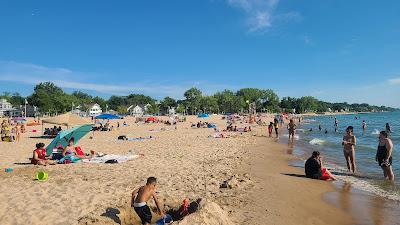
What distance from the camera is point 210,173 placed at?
35.2ft

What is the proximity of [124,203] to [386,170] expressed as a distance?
27.5 feet

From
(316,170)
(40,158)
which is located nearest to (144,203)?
(316,170)

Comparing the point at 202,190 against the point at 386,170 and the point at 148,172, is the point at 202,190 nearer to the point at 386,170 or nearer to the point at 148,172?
the point at 148,172

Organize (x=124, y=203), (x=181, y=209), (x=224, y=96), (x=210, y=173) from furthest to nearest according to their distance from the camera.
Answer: (x=224, y=96)
(x=210, y=173)
(x=124, y=203)
(x=181, y=209)

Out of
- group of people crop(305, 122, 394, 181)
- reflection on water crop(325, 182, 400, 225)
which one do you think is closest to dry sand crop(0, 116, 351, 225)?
reflection on water crop(325, 182, 400, 225)

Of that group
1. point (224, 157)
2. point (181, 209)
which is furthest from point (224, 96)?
point (181, 209)

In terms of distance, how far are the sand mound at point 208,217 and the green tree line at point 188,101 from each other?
76.6 m

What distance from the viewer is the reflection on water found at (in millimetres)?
6904

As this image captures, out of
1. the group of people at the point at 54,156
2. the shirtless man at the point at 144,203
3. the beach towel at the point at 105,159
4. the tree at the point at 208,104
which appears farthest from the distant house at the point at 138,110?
the shirtless man at the point at 144,203

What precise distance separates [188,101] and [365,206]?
394ft

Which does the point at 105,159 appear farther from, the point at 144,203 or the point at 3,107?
the point at 3,107

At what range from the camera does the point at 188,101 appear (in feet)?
419

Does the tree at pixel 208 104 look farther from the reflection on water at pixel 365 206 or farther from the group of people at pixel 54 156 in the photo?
the reflection on water at pixel 365 206

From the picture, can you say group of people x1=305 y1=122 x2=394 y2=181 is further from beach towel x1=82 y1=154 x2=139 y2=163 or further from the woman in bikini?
the woman in bikini
